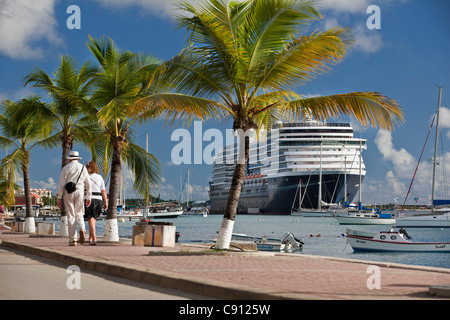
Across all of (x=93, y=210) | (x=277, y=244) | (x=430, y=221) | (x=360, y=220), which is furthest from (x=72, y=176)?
(x=360, y=220)

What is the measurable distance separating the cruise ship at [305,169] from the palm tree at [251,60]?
85171 millimetres

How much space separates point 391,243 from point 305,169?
230ft

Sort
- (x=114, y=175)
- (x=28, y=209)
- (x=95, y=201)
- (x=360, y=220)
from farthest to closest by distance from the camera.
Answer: (x=360, y=220) → (x=28, y=209) → (x=114, y=175) → (x=95, y=201)

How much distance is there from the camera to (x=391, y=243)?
3819 cm

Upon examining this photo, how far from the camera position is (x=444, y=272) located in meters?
10.0

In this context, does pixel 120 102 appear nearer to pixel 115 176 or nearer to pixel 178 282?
pixel 115 176

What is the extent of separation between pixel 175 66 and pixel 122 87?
4428 mm

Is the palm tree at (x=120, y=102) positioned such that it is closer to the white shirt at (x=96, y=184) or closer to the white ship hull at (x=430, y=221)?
the white shirt at (x=96, y=184)

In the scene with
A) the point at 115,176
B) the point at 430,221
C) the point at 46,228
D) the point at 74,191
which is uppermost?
the point at 115,176

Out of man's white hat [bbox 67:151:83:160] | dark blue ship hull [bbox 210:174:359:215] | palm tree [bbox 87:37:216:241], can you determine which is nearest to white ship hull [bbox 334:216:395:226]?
dark blue ship hull [bbox 210:174:359:215]

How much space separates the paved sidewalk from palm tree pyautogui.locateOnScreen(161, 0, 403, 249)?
2.17m

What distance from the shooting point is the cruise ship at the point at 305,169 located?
106m
